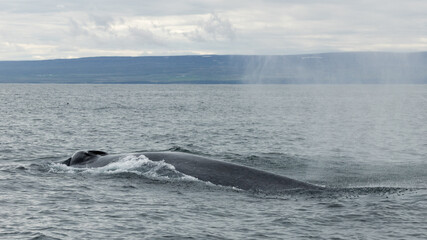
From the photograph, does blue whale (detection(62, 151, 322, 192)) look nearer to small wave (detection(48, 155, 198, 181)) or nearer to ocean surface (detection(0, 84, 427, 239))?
small wave (detection(48, 155, 198, 181))

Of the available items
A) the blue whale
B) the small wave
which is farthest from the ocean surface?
the blue whale

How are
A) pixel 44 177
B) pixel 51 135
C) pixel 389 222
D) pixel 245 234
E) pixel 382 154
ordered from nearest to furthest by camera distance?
pixel 245 234 → pixel 389 222 → pixel 44 177 → pixel 382 154 → pixel 51 135

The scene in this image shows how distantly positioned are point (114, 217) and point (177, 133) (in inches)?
1383

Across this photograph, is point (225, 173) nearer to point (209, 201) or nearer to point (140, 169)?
point (209, 201)

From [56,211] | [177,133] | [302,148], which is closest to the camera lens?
[56,211]

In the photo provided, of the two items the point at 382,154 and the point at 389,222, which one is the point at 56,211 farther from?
the point at 382,154

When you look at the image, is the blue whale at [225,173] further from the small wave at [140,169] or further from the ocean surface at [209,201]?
the ocean surface at [209,201]

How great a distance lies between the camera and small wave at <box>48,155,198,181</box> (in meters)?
22.0

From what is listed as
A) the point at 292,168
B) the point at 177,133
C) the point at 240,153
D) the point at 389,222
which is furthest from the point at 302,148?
the point at 389,222

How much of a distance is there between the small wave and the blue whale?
0.75 feet

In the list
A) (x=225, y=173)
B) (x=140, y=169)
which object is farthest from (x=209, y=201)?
(x=140, y=169)

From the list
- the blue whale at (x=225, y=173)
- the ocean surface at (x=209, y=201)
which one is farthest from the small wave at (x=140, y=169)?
the blue whale at (x=225, y=173)

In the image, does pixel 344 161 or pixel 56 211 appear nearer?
pixel 56 211

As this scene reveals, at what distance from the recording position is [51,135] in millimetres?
46844
